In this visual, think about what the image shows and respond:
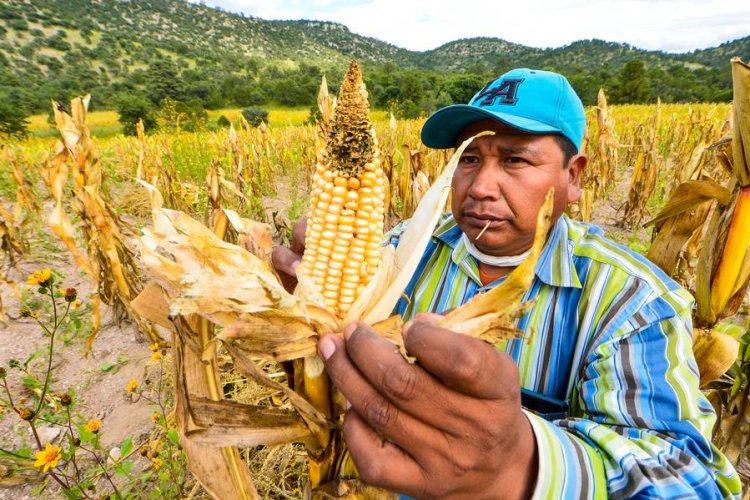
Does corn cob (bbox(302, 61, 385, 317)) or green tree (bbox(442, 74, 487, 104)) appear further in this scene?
green tree (bbox(442, 74, 487, 104))

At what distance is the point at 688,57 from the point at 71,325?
131067 millimetres

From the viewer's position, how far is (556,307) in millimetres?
1480

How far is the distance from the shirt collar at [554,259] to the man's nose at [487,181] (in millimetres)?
326

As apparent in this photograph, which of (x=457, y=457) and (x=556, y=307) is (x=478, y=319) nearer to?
(x=457, y=457)

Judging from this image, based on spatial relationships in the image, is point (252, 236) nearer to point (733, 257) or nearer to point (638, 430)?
point (638, 430)

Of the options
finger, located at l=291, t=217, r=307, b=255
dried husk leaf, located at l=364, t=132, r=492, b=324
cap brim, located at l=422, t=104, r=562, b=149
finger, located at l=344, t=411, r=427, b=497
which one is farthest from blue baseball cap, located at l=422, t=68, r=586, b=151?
finger, located at l=344, t=411, r=427, b=497

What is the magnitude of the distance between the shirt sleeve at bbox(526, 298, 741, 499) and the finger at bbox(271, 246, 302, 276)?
3.20 ft

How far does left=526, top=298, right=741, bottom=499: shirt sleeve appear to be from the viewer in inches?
36.7

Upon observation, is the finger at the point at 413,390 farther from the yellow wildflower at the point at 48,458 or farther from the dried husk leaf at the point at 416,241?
the yellow wildflower at the point at 48,458

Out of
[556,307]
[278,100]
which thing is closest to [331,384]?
[556,307]

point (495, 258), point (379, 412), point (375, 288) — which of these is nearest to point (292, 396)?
point (379, 412)

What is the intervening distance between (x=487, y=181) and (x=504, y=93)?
0.45 metres

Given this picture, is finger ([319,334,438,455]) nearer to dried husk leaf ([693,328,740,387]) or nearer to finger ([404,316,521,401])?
finger ([404,316,521,401])

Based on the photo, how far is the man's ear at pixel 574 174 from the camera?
1678 millimetres
